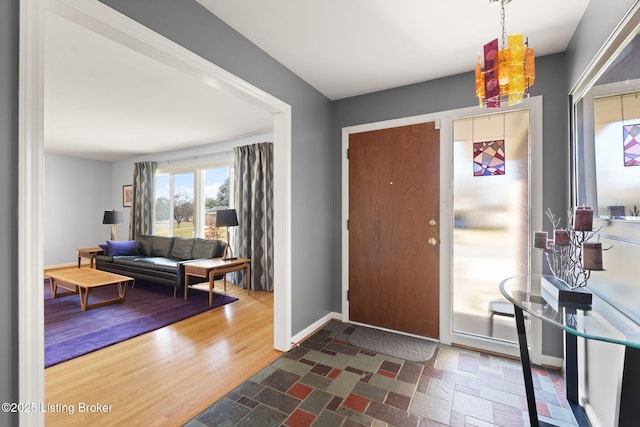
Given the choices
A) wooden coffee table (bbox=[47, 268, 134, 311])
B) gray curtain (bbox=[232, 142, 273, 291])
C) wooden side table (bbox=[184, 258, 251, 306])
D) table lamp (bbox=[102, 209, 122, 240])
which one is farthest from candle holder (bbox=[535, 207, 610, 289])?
table lamp (bbox=[102, 209, 122, 240])

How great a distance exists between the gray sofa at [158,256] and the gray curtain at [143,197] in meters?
0.75

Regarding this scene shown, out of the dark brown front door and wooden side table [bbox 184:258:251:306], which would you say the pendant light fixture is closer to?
the dark brown front door

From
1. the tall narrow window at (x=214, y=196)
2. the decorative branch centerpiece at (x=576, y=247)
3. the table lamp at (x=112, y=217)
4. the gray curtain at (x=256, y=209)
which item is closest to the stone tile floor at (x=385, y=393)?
the decorative branch centerpiece at (x=576, y=247)

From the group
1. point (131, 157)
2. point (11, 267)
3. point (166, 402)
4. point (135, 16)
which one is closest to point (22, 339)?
point (11, 267)

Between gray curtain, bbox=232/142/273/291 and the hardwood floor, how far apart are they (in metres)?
1.45

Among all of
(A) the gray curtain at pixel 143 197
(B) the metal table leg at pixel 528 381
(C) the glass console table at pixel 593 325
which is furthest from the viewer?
(A) the gray curtain at pixel 143 197

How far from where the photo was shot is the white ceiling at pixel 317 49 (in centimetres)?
183

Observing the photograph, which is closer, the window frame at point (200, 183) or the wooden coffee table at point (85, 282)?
the wooden coffee table at point (85, 282)

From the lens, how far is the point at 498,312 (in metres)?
2.60

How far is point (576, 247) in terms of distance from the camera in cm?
154

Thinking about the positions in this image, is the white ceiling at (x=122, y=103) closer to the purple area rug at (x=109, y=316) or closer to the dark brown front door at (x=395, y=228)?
the dark brown front door at (x=395, y=228)

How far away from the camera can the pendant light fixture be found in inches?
50.8

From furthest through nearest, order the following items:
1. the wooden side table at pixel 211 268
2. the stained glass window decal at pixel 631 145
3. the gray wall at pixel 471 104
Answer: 1. the wooden side table at pixel 211 268
2. the gray wall at pixel 471 104
3. the stained glass window decal at pixel 631 145

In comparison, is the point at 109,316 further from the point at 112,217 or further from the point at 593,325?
the point at 593,325
